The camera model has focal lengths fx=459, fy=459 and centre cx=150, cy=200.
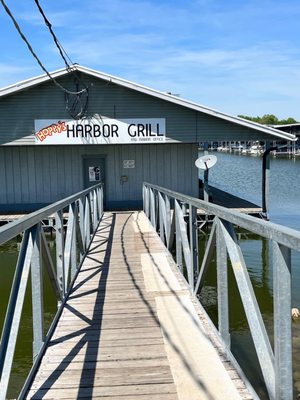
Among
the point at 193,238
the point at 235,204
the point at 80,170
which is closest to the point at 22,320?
the point at 193,238

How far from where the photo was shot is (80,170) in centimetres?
1681

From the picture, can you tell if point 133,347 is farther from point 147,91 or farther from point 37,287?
point 147,91

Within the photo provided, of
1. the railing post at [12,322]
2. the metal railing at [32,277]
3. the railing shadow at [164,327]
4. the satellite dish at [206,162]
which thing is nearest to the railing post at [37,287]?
the metal railing at [32,277]

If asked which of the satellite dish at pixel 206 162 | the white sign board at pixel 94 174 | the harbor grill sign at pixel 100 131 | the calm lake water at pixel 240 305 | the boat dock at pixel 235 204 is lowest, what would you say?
the calm lake water at pixel 240 305

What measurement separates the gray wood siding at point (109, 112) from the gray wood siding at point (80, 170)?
130cm

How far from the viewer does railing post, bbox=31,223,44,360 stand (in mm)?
3285

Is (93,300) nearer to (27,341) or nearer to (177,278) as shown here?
(177,278)

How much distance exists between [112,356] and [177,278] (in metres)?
2.46

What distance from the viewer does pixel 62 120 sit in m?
15.4

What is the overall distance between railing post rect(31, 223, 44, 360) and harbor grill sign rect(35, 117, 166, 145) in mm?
12450

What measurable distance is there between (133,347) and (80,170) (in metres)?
13.5

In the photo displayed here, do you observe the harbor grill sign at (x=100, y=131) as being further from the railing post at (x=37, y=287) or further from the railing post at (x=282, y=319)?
the railing post at (x=282, y=319)

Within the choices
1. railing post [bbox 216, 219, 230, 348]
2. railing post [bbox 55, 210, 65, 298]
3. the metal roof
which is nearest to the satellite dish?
the metal roof

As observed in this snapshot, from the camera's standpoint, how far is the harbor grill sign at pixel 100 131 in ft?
50.2
